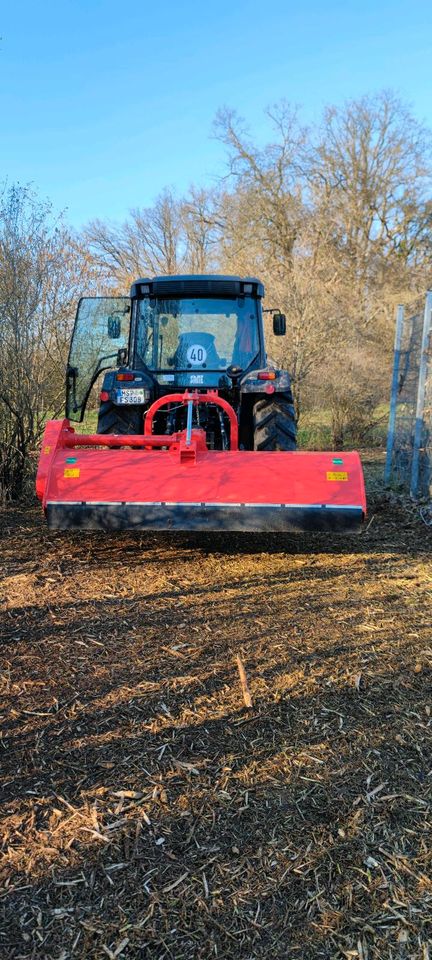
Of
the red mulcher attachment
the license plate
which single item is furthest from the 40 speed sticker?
the red mulcher attachment

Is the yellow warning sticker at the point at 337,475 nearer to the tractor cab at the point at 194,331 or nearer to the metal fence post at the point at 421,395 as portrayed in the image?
the tractor cab at the point at 194,331

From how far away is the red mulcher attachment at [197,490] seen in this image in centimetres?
426

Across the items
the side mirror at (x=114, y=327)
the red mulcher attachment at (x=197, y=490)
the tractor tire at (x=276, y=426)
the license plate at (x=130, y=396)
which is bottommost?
the red mulcher attachment at (x=197, y=490)

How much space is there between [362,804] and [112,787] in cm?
84

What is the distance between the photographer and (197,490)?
171 inches

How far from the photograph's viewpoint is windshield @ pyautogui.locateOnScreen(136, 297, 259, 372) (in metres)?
5.91

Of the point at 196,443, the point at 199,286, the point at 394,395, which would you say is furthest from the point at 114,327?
the point at 394,395

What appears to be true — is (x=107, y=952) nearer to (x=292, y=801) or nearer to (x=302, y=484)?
(x=292, y=801)

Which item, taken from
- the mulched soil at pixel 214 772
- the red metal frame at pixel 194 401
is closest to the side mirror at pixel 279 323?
the red metal frame at pixel 194 401

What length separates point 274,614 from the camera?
3.71 metres

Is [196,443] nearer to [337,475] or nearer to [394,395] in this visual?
[337,475]

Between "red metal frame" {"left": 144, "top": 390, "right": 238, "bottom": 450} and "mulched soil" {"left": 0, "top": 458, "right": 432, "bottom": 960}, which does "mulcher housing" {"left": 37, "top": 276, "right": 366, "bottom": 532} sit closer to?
"red metal frame" {"left": 144, "top": 390, "right": 238, "bottom": 450}

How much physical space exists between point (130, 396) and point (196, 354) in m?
0.82

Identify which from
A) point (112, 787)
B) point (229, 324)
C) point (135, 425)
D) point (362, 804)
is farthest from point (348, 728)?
point (229, 324)
